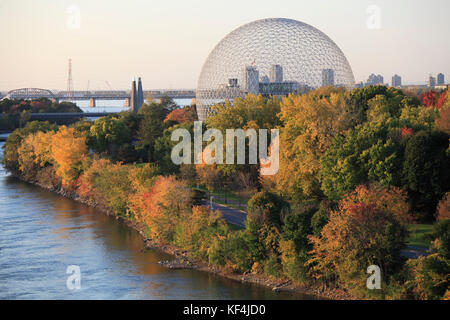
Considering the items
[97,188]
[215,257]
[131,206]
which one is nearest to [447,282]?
[215,257]

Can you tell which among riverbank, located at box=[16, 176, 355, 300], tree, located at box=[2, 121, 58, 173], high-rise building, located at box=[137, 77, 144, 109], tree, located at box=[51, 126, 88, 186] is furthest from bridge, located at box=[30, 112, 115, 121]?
riverbank, located at box=[16, 176, 355, 300]

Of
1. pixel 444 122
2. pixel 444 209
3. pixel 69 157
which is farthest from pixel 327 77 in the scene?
pixel 444 209

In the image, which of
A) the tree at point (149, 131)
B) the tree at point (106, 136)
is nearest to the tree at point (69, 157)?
the tree at point (106, 136)

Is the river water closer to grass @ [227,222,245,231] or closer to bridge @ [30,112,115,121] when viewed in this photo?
grass @ [227,222,245,231]

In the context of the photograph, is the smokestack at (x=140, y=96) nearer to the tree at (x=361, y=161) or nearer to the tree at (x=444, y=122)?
the tree at (x=361, y=161)

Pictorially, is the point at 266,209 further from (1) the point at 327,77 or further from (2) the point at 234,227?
(1) the point at 327,77
